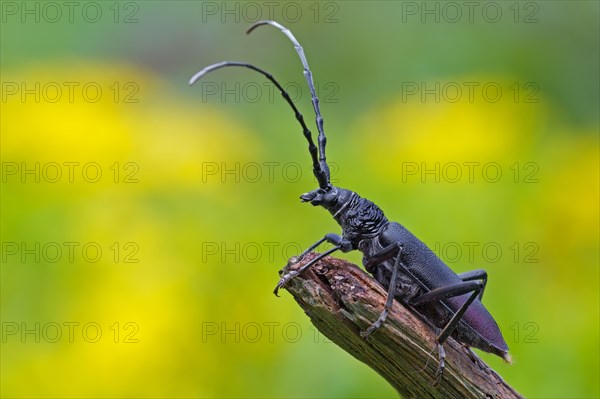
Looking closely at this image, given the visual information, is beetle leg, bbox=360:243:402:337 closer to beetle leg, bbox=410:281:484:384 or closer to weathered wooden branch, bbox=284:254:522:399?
weathered wooden branch, bbox=284:254:522:399

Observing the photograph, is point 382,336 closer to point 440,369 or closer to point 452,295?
point 440,369

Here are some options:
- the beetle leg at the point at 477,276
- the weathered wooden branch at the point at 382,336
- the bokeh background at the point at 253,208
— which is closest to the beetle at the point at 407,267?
the beetle leg at the point at 477,276

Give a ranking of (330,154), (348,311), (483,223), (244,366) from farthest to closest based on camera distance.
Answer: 1. (330,154)
2. (483,223)
3. (244,366)
4. (348,311)

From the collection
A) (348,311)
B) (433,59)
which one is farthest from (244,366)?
(433,59)

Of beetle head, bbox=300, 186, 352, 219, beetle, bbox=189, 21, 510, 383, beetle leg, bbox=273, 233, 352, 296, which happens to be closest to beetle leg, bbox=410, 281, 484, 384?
beetle, bbox=189, 21, 510, 383

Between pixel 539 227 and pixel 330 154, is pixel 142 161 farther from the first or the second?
pixel 539 227

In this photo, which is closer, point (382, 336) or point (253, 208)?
point (382, 336)

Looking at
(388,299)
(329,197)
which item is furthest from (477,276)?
(329,197)
